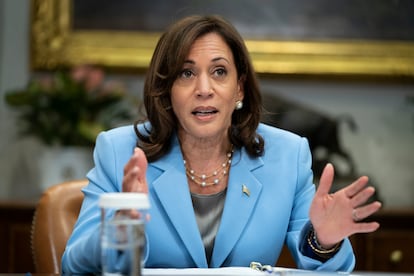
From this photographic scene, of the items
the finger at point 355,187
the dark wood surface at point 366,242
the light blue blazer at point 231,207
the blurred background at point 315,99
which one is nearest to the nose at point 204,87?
the light blue blazer at point 231,207

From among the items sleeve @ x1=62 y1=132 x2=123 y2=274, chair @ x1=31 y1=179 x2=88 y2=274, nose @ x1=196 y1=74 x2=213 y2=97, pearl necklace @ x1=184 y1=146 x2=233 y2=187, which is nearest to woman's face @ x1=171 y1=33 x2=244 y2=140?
nose @ x1=196 y1=74 x2=213 y2=97

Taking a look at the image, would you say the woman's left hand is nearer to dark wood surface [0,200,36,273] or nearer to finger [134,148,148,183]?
finger [134,148,148,183]

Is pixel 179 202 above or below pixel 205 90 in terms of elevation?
below

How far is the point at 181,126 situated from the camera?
257 centimetres

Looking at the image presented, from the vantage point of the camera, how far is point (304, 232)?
2.11 meters

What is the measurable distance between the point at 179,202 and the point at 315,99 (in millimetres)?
2251

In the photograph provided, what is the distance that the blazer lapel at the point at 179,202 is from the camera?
226cm

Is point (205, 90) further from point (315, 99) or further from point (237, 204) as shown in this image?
point (315, 99)

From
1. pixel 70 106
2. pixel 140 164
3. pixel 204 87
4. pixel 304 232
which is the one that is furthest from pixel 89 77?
pixel 140 164

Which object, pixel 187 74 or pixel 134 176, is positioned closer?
pixel 134 176

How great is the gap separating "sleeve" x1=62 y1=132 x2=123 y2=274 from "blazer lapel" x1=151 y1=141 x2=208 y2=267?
0.47 feet

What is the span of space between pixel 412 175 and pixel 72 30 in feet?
6.97

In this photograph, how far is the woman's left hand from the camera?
184 cm

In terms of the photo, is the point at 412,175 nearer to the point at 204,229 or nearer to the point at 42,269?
the point at 204,229
